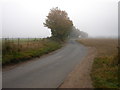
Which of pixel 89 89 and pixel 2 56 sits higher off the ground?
pixel 2 56

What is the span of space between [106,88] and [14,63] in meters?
10.5

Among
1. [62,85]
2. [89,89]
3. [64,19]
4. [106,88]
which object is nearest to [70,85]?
[62,85]

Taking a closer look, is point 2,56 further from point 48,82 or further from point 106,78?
point 106,78

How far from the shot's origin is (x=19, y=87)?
34.2 ft

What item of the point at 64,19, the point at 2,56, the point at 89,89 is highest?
the point at 64,19

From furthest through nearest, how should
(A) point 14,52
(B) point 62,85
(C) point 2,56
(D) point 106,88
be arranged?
1. (A) point 14,52
2. (C) point 2,56
3. (B) point 62,85
4. (D) point 106,88

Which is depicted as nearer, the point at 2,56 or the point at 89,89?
the point at 89,89

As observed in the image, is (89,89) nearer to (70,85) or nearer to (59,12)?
(70,85)

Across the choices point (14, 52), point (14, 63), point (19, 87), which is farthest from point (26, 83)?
point (14, 52)

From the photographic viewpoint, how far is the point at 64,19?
56.8 metres

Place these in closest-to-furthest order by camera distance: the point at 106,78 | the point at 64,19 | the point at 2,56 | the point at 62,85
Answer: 1. the point at 62,85
2. the point at 106,78
3. the point at 2,56
4. the point at 64,19

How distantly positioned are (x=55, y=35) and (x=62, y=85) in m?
47.8

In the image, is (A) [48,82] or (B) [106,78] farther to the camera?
(B) [106,78]

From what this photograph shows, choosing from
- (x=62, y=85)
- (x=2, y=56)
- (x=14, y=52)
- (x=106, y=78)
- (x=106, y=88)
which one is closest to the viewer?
(x=106, y=88)
